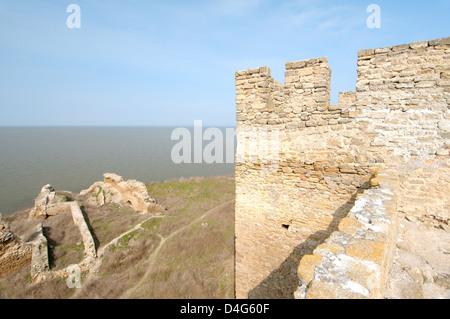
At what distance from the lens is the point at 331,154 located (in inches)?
175

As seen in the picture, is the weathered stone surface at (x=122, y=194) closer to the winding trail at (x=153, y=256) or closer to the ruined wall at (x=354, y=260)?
the winding trail at (x=153, y=256)

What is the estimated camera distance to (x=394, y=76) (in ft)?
12.9

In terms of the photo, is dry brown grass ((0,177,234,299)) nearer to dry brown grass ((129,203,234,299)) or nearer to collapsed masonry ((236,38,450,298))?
dry brown grass ((129,203,234,299))

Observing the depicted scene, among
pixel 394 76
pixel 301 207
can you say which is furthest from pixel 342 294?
pixel 394 76

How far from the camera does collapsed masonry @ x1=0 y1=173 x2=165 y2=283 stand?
9.05 meters

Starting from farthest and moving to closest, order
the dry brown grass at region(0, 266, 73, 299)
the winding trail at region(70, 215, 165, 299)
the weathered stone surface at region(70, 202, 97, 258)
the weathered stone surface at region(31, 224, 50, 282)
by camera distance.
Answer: the weathered stone surface at region(70, 202, 97, 258) < the weathered stone surface at region(31, 224, 50, 282) < the winding trail at region(70, 215, 165, 299) < the dry brown grass at region(0, 266, 73, 299)

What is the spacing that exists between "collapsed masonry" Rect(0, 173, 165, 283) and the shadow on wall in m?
7.97

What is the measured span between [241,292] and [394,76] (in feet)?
18.6

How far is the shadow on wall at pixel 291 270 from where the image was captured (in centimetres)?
432

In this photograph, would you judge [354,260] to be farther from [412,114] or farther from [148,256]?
[148,256]

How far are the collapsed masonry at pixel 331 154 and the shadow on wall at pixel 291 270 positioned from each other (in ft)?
0.07

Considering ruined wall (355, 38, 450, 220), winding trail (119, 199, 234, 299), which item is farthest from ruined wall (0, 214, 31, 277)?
ruined wall (355, 38, 450, 220)

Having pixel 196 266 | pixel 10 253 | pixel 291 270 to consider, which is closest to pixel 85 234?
pixel 10 253

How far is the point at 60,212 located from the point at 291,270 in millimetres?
16101
